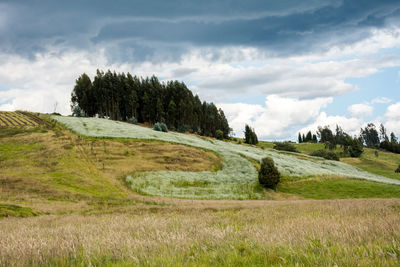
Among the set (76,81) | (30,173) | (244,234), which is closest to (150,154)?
(30,173)

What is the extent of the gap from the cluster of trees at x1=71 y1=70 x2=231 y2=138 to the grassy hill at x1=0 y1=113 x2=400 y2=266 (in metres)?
44.0

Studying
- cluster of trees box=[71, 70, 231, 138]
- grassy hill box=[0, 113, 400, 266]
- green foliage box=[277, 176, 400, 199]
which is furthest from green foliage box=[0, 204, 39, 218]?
cluster of trees box=[71, 70, 231, 138]

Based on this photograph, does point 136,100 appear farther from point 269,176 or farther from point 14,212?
point 14,212

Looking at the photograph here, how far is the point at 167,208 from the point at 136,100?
99.1 m

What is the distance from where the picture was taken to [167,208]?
16.2m

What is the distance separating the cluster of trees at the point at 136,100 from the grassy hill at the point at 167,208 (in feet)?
144

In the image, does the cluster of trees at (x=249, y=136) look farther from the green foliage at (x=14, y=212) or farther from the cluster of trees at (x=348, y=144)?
the green foliage at (x=14, y=212)

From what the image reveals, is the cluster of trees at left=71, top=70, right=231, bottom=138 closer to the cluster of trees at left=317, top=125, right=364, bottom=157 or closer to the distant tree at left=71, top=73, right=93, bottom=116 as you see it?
the distant tree at left=71, top=73, right=93, bottom=116

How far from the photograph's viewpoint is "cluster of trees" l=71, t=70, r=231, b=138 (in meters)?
110

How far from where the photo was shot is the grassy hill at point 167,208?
3566 millimetres

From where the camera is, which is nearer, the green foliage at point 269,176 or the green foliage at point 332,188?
the green foliage at point 332,188

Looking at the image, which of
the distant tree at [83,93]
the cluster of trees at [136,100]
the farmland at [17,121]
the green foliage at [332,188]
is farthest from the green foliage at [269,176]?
the distant tree at [83,93]

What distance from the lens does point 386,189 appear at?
129 feet

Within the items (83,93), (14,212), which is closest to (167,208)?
(14,212)
